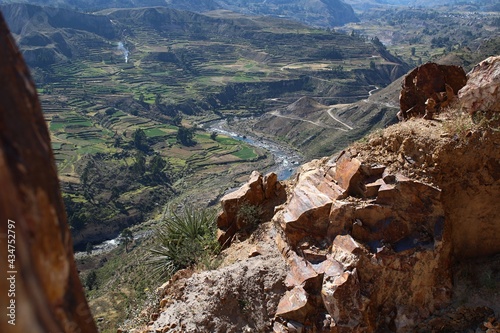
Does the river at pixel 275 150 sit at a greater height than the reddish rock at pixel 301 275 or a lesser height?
lesser

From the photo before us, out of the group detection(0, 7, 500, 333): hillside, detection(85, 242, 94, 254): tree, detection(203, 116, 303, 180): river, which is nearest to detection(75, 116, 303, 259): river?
detection(203, 116, 303, 180): river

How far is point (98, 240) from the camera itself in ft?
159

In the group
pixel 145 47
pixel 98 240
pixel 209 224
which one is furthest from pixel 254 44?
pixel 209 224

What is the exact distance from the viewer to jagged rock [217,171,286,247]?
11.6 metres

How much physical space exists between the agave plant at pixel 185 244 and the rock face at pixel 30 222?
8.04m

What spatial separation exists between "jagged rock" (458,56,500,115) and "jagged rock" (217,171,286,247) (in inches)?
202

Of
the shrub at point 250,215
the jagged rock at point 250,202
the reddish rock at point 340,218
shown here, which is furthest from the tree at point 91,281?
the reddish rock at point 340,218

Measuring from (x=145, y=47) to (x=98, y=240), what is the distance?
114550 mm

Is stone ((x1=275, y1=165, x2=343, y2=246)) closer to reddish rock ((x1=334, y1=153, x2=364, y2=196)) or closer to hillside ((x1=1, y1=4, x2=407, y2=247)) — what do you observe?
reddish rock ((x1=334, y1=153, x2=364, y2=196))

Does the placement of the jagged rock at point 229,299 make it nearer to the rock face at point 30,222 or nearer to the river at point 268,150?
the rock face at point 30,222

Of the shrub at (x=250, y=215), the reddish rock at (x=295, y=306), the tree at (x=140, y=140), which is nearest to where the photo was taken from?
the reddish rock at (x=295, y=306)

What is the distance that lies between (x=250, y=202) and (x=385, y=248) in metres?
4.51

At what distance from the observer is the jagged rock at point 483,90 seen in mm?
8980

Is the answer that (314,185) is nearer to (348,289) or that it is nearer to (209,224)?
(348,289)
